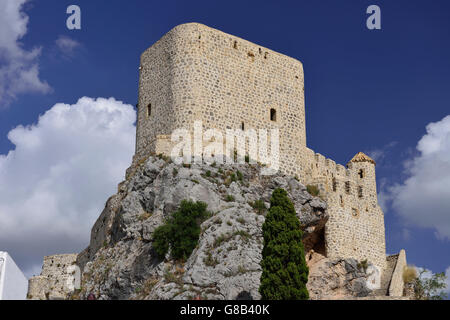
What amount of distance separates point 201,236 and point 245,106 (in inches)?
429

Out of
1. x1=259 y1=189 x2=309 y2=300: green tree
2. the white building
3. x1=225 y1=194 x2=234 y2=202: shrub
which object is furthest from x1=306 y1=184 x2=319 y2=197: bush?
the white building

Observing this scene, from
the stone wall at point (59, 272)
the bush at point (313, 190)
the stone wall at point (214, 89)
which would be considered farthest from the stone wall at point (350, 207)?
the stone wall at point (59, 272)

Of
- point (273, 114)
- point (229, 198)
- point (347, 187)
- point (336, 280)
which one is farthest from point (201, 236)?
point (347, 187)

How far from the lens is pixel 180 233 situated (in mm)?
30859

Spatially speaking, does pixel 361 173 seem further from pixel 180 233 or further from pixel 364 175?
pixel 180 233

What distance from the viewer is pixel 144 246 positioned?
3266 cm

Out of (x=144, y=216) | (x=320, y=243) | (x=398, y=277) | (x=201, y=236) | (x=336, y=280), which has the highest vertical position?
(x=144, y=216)

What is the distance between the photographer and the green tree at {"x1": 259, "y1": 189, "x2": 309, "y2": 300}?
26797 millimetres

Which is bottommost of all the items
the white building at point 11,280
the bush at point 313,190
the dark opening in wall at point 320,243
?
the white building at point 11,280

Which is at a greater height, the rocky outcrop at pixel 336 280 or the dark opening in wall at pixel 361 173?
the dark opening in wall at pixel 361 173

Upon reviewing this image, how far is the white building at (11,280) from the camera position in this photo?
30.2 metres

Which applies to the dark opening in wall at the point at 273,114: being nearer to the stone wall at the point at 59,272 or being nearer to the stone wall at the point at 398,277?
the stone wall at the point at 398,277

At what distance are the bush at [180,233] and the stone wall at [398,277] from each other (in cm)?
1567
